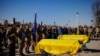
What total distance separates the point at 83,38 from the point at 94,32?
20.9m

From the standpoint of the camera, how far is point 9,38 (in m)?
11.9

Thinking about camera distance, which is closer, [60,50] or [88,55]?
[60,50]

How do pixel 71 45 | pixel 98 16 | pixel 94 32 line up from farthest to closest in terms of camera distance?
pixel 98 16, pixel 94 32, pixel 71 45

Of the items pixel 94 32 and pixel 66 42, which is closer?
pixel 66 42

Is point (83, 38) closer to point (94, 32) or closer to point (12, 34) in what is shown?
point (12, 34)

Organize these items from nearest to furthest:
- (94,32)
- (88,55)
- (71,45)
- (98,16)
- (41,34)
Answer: (71,45) < (88,55) < (41,34) < (94,32) < (98,16)

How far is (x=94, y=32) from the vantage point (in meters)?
37.1

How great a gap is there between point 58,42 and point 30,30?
5312 mm

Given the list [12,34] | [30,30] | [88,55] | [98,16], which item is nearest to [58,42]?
[12,34]

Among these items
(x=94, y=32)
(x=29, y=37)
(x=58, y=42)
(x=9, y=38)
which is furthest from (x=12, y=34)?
(x=94, y=32)

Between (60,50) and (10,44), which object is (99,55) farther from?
(10,44)

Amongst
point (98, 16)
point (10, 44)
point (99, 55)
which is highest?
point (98, 16)

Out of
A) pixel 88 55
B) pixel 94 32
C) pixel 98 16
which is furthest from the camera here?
pixel 98 16

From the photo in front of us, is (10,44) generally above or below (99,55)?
above
